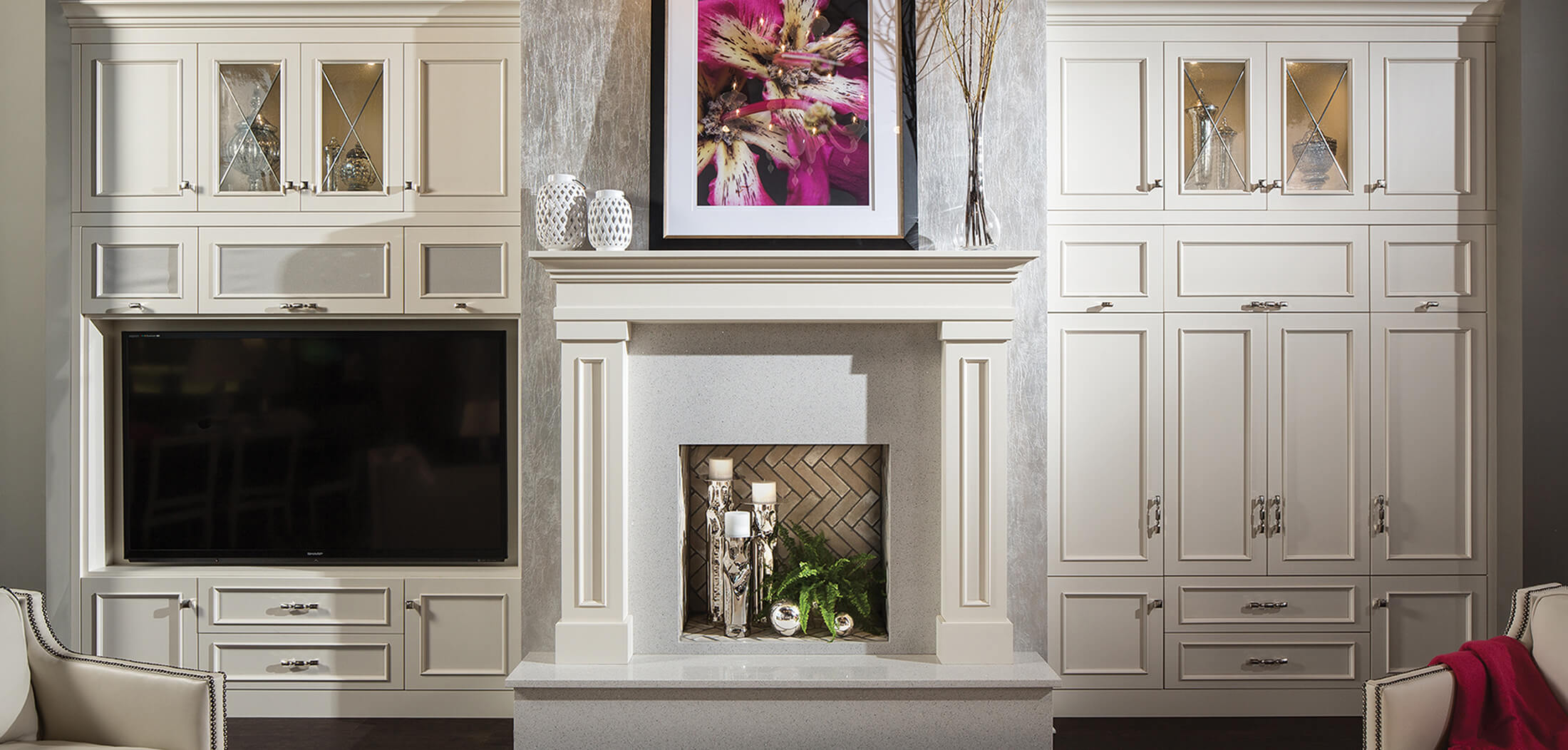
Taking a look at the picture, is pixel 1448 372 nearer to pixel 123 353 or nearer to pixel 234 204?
pixel 234 204

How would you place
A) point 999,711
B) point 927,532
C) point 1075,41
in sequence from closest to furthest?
point 999,711 → point 927,532 → point 1075,41

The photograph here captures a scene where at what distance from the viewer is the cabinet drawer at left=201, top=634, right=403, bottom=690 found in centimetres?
269

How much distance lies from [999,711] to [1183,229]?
1834 mm

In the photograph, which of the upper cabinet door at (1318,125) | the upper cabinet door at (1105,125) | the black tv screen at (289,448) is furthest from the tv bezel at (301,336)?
the upper cabinet door at (1318,125)

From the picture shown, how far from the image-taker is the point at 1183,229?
268 centimetres

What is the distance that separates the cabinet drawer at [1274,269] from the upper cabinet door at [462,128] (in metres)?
2.51

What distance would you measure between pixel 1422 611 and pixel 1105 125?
2167mm

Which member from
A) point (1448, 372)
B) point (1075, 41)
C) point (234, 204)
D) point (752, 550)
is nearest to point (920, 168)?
point (1075, 41)

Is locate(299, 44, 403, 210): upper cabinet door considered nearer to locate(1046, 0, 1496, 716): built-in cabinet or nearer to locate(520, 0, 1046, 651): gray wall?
locate(520, 0, 1046, 651): gray wall

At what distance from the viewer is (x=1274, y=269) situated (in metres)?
2.68

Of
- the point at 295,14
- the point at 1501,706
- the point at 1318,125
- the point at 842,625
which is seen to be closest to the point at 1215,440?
the point at 1501,706

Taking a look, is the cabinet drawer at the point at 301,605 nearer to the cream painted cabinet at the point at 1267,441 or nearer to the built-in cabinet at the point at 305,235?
the built-in cabinet at the point at 305,235

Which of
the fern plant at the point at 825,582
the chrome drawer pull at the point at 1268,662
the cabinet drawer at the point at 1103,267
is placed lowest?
the chrome drawer pull at the point at 1268,662

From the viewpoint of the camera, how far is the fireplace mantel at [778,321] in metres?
2.24
